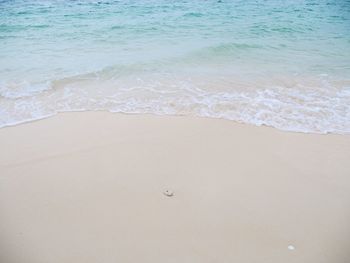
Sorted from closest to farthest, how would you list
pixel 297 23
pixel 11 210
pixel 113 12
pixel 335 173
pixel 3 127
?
pixel 11 210
pixel 335 173
pixel 3 127
pixel 297 23
pixel 113 12

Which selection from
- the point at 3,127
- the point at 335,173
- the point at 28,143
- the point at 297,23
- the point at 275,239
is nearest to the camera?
the point at 275,239

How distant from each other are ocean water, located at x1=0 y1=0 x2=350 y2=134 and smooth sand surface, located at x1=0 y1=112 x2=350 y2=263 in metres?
0.75

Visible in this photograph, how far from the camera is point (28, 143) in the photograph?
401cm

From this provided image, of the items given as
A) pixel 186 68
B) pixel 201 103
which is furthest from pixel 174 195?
pixel 186 68

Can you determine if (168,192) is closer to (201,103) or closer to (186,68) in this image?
(201,103)


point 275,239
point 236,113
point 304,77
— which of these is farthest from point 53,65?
point 275,239

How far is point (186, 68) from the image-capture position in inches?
287

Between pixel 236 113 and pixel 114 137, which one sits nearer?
pixel 114 137

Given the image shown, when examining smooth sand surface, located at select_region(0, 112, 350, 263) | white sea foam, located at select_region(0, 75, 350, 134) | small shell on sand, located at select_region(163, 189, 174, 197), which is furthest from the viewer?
white sea foam, located at select_region(0, 75, 350, 134)

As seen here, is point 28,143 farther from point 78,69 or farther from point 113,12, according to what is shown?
point 113,12

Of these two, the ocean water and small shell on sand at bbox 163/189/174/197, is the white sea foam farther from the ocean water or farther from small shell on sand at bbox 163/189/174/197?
small shell on sand at bbox 163/189/174/197

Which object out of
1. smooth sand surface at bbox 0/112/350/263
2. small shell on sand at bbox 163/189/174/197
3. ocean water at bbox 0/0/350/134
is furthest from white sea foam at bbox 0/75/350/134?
small shell on sand at bbox 163/189/174/197

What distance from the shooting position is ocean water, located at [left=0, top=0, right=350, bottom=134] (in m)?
4.96

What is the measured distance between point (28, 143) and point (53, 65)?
4.19m
